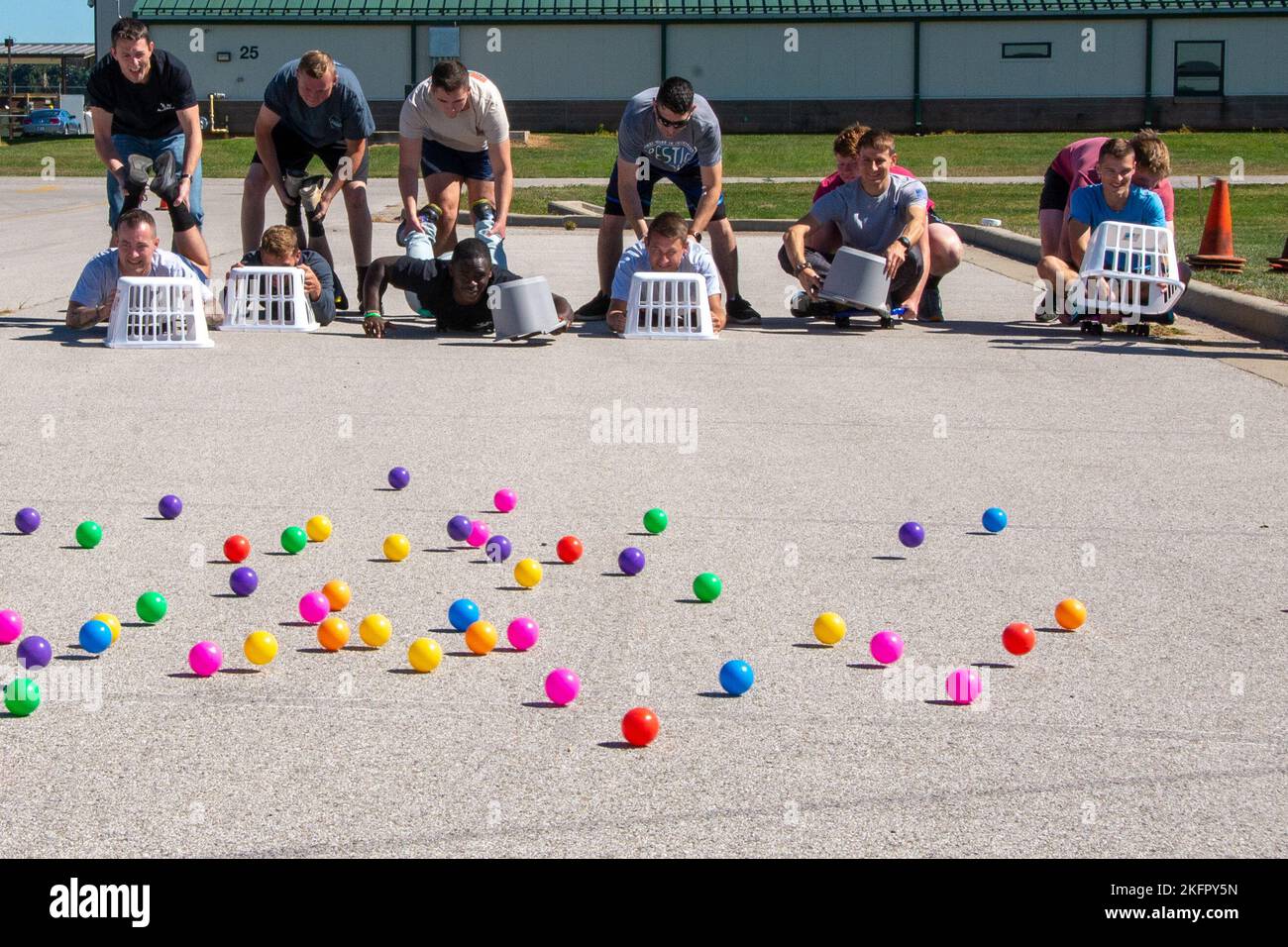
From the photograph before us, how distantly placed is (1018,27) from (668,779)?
45294 millimetres

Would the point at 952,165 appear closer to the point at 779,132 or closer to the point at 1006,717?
the point at 779,132

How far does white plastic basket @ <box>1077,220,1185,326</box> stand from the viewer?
440 inches

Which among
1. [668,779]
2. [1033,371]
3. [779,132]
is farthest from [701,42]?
[668,779]

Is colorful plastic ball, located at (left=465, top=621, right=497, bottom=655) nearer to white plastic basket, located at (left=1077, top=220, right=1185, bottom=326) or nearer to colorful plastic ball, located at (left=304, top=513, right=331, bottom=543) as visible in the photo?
colorful plastic ball, located at (left=304, top=513, right=331, bottom=543)

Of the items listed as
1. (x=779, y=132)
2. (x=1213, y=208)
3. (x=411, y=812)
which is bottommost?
(x=411, y=812)

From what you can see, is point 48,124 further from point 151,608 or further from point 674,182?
point 151,608

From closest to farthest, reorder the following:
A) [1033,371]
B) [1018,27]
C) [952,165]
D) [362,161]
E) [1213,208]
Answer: [1033,371] < [362,161] < [1213,208] < [952,165] < [1018,27]

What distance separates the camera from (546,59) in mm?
46688

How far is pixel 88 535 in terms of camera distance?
18.7 ft

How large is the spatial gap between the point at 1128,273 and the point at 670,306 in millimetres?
2981

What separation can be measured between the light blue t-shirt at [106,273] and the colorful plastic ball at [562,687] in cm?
715

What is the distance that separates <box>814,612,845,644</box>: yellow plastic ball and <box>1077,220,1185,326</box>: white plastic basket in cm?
698

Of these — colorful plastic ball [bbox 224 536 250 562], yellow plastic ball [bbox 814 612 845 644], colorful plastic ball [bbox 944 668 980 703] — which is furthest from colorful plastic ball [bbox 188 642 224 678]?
colorful plastic ball [bbox 944 668 980 703]

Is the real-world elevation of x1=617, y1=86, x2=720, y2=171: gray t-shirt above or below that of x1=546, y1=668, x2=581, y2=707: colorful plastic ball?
above
